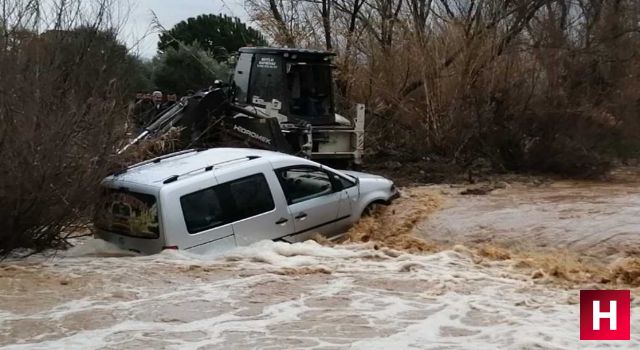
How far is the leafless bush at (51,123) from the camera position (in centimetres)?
952

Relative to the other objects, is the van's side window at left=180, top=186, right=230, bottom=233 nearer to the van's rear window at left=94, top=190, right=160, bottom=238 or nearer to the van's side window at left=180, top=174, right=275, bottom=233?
the van's side window at left=180, top=174, right=275, bottom=233

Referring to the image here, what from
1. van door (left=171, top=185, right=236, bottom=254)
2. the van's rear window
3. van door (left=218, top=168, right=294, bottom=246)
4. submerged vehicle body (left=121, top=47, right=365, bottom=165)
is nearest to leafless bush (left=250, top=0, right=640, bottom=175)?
submerged vehicle body (left=121, top=47, right=365, bottom=165)

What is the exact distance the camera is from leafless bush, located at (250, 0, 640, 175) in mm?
19531

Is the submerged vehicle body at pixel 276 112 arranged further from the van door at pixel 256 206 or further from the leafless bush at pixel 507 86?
the van door at pixel 256 206

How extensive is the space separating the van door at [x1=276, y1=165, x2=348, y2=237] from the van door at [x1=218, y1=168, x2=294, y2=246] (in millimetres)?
159

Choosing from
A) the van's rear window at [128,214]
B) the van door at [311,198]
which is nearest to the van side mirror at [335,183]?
the van door at [311,198]

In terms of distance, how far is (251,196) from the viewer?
10320 millimetres

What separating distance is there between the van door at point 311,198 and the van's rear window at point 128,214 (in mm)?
1794

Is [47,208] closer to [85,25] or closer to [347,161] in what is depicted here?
[85,25]

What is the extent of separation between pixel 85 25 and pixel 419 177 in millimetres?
9414

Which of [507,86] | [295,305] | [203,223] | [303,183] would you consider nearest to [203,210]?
[203,223]

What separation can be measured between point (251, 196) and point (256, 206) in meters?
0.14

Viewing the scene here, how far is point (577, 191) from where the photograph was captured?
52.8ft

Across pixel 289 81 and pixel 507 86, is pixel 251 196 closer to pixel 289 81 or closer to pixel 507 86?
pixel 289 81
